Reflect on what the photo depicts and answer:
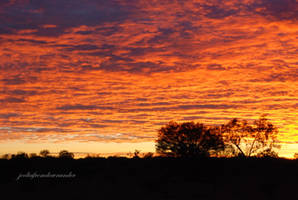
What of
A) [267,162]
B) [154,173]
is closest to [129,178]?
[154,173]

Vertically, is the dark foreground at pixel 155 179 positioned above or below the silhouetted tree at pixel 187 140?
below

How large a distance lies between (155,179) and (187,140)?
18655 millimetres

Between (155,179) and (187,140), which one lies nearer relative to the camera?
(155,179)

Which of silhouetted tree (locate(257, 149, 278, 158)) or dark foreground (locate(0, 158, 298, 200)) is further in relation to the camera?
silhouetted tree (locate(257, 149, 278, 158))

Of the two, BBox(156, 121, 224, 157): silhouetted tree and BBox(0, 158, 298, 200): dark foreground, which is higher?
BBox(156, 121, 224, 157): silhouetted tree

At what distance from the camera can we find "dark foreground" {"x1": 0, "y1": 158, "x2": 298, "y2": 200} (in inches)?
1642

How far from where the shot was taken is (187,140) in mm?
66750

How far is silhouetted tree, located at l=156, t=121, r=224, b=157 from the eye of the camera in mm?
65750

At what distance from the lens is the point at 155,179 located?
48.9m

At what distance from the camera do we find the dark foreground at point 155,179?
4172cm

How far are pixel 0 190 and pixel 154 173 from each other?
57.9 ft

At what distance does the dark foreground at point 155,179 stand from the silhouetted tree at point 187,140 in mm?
3787

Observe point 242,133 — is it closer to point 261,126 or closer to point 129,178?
point 261,126

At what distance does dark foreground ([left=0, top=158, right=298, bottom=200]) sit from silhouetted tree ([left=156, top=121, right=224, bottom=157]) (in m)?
3.79
